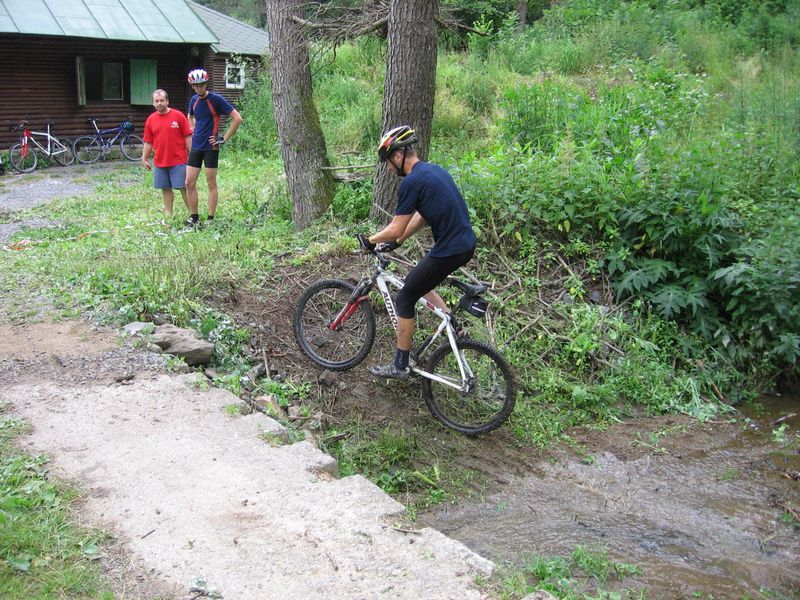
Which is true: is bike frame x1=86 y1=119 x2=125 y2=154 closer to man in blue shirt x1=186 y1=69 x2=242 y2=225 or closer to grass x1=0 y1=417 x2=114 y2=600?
man in blue shirt x1=186 y1=69 x2=242 y2=225

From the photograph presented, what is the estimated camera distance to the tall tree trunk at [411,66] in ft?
27.0

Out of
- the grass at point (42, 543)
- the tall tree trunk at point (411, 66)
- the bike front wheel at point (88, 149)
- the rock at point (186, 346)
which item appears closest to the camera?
the grass at point (42, 543)

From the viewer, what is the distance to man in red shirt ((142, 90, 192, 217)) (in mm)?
10516

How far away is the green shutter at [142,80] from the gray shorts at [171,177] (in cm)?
1180

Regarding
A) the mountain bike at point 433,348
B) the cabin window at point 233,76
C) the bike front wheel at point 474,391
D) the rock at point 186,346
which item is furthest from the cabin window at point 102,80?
the bike front wheel at point 474,391

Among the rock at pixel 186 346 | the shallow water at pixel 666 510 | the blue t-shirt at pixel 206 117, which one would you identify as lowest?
the shallow water at pixel 666 510

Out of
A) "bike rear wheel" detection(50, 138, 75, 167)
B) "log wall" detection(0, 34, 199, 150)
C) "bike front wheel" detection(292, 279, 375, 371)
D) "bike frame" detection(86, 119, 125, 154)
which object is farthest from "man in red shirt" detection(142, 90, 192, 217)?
"log wall" detection(0, 34, 199, 150)

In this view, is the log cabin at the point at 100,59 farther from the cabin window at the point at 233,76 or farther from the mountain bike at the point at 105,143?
the mountain bike at the point at 105,143

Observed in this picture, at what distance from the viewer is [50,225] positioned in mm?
11430

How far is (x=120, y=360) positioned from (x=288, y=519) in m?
2.73

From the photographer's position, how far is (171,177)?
1075 cm

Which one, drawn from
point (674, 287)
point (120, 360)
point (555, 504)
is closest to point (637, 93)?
point (674, 287)

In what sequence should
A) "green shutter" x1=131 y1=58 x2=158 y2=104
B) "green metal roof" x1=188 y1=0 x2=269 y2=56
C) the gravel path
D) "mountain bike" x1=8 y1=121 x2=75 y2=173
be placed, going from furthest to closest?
"green metal roof" x1=188 y1=0 x2=269 y2=56 → "green shutter" x1=131 y1=58 x2=158 y2=104 → "mountain bike" x1=8 y1=121 x2=75 y2=173 → the gravel path

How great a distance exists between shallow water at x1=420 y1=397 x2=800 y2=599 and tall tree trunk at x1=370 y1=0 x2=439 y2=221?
422cm
